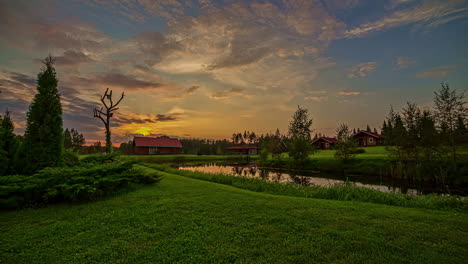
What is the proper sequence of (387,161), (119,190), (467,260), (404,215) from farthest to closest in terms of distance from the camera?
1. (387,161)
2. (119,190)
3. (404,215)
4. (467,260)

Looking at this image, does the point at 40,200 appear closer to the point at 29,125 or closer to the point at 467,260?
the point at 29,125

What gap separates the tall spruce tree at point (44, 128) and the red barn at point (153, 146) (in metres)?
38.7

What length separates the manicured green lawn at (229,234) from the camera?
10.4 feet

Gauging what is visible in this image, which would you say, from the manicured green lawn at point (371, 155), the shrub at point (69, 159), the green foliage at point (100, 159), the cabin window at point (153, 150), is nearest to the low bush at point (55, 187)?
the shrub at point (69, 159)

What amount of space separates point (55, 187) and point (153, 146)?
143 ft

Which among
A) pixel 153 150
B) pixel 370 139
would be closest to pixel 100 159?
pixel 153 150

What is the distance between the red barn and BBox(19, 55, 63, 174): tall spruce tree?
38662 millimetres

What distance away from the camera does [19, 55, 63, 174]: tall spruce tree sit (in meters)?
8.15

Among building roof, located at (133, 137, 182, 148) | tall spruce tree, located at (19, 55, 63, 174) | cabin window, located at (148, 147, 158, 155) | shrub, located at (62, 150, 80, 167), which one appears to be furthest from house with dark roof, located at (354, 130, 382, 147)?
tall spruce tree, located at (19, 55, 63, 174)

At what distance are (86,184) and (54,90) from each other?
19.2ft

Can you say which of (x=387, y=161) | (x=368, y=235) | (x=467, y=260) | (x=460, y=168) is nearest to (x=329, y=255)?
(x=368, y=235)

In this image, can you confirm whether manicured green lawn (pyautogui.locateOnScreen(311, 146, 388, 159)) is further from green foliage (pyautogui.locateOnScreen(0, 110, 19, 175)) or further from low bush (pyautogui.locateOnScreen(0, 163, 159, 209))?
green foliage (pyautogui.locateOnScreen(0, 110, 19, 175))

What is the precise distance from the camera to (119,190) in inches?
303

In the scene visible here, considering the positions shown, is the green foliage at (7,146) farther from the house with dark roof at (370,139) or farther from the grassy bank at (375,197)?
the house with dark roof at (370,139)
